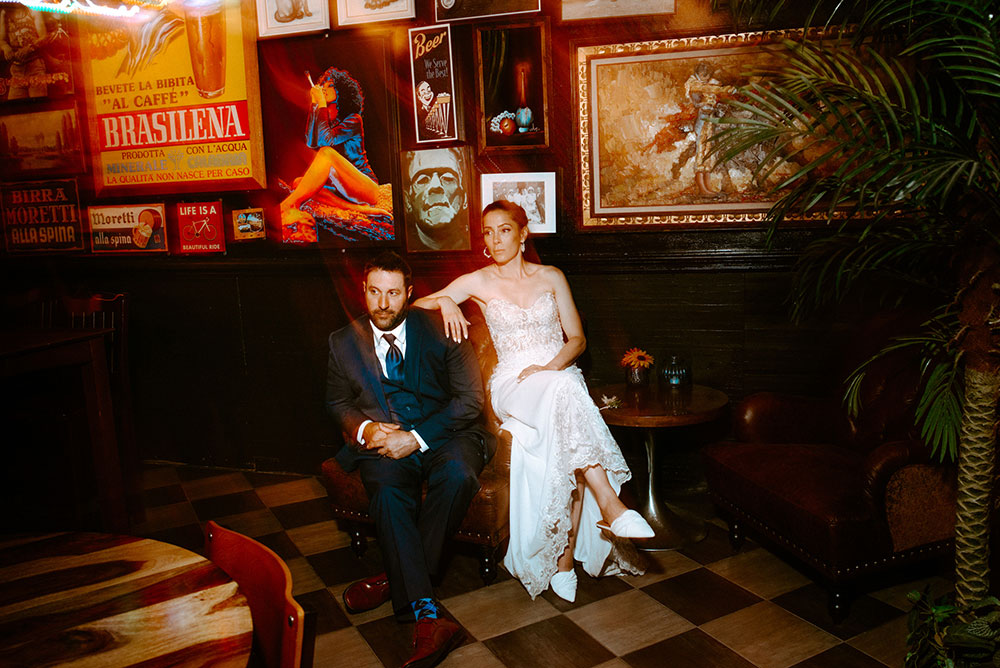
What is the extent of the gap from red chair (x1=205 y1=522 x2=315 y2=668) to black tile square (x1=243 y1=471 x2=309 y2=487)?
130 inches

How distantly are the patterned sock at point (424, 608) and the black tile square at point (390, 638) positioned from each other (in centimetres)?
6

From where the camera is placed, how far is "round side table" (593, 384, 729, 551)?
3.36 m

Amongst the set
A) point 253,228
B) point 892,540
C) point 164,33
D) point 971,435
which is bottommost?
point 892,540

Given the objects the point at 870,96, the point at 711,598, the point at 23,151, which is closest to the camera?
the point at 870,96

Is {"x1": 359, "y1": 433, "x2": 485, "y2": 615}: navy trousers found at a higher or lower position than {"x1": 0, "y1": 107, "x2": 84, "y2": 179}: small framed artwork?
lower

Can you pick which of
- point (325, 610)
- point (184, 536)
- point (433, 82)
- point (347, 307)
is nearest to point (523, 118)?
point (433, 82)

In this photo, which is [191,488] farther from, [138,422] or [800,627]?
[800,627]

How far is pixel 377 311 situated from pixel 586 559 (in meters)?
1.51

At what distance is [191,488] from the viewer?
4738 mm

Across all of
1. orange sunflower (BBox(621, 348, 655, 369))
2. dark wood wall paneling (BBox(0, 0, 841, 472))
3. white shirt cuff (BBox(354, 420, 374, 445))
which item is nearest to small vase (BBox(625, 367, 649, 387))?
orange sunflower (BBox(621, 348, 655, 369))

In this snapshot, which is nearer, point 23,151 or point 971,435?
point 971,435

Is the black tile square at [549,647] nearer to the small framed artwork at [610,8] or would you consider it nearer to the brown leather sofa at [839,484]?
the brown leather sofa at [839,484]

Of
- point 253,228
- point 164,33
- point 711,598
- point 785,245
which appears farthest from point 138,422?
point 785,245

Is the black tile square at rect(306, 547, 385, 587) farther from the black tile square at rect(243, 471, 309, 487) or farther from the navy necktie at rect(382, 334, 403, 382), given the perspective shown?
the black tile square at rect(243, 471, 309, 487)
